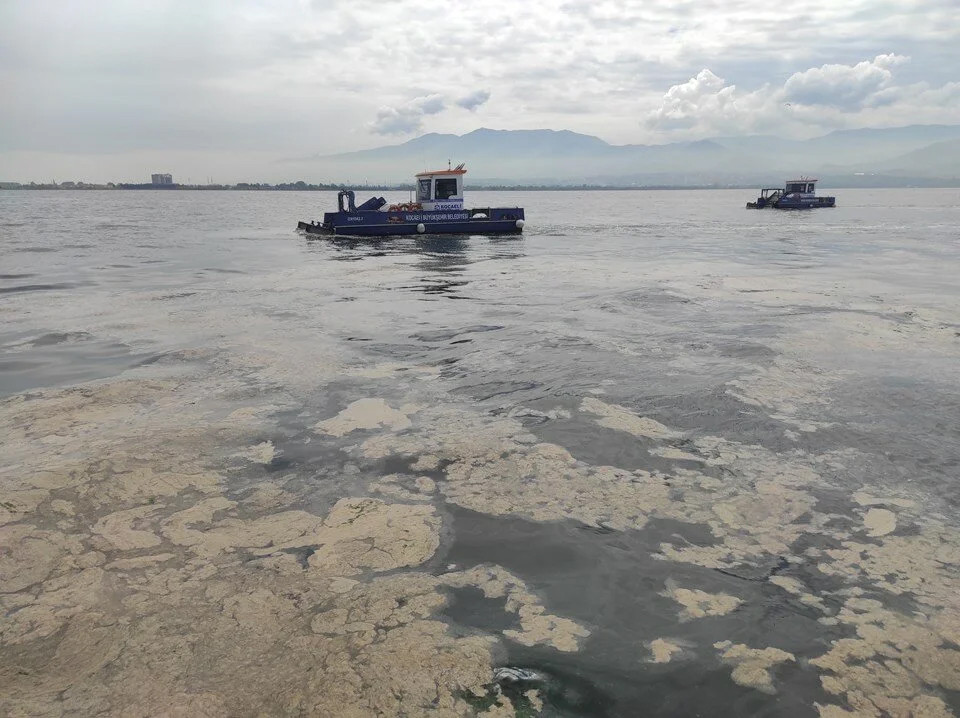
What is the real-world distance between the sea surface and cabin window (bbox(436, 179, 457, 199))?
27.7 m

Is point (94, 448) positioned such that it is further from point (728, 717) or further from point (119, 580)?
point (728, 717)

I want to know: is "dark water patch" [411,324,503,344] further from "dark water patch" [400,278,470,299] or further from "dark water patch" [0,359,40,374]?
"dark water patch" [0,359,40,374]

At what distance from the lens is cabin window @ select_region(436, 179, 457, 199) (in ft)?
125

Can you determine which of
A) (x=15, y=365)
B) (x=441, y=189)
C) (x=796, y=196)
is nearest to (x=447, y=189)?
(x=441, y=189)

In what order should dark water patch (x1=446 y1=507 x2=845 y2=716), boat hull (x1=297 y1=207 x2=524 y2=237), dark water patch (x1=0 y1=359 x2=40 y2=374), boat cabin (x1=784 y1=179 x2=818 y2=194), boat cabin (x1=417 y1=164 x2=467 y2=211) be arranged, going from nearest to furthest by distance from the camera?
dark water patch (x1=446 y1=507 x2=845 y2=716), dark water patch (x1=0 y1=359 x2=40 y2=374), boat hull (x1=297 y1=207 x2=524 y2=237), boat cabin (x1=417 y1=164 x2=467 y2=211), boat cabin (x1=784 y1=179 x2=818 y2=194)

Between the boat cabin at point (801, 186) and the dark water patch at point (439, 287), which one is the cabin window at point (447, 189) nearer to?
the dark water patch at point (439, 287)

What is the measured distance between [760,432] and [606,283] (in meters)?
12.9

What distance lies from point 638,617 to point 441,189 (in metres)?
36.5

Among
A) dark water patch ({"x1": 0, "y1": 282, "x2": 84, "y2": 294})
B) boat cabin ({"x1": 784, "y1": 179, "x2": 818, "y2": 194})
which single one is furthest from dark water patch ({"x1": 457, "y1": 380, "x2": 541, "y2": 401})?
boat cabin ({"x1": 784, "y1": 179, "x2": 818, "y2": 194})

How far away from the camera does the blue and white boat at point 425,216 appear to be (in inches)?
1463

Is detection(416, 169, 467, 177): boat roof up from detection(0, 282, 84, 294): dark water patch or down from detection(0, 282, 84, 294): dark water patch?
up

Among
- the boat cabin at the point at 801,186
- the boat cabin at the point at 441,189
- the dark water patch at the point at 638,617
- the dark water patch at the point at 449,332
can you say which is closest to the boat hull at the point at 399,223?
the boat cabin at the point at 441,189

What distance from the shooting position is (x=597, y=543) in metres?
4.64

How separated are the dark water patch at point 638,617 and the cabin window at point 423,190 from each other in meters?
35.4
